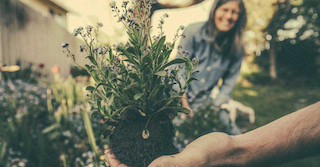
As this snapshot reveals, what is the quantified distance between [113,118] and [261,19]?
Result: 11.9 metres

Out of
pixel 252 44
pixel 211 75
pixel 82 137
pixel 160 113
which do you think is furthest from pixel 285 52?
pixel 160 113

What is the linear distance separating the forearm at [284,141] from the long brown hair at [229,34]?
1.95m

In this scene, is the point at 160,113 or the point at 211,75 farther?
the point at 211,75

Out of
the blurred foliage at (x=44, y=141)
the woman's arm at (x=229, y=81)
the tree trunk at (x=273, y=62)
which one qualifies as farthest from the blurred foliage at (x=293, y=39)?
the blurred foliage at (x=44, y=141)

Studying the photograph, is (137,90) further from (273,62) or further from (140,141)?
(273,62)

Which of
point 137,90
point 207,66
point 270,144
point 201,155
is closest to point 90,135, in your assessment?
point 137,90

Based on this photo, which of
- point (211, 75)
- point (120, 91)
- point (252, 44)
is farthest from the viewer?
point (252, 44)

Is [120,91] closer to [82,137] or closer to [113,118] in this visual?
[113,118]

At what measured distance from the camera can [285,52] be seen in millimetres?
11703

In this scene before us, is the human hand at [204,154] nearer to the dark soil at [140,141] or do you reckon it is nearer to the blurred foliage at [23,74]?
the dark soil at [140,141]

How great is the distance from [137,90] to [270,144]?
0.58 metres

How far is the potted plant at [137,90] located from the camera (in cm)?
96

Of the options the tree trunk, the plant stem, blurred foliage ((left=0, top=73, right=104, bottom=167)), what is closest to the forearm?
the plant stem

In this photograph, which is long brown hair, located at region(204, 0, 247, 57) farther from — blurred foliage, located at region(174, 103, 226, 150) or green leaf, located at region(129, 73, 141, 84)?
green leaf, located at region(129, 73, 141, 84)
